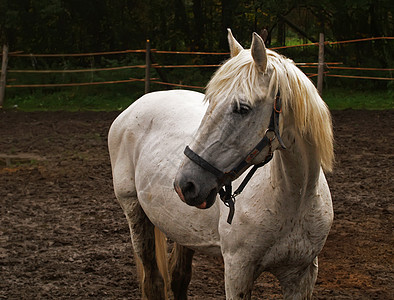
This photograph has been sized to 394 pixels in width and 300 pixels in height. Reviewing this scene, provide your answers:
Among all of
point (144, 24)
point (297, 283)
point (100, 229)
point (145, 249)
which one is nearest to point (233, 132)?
point (297, 283)

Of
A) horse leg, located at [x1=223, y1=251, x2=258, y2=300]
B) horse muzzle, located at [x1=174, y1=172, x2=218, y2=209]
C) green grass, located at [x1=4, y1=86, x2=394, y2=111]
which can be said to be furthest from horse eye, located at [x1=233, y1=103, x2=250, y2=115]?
green grass, located at [x1=4, y1=86, x2=394, y2=111]

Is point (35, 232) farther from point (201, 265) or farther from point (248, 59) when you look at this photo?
point (248, 59)

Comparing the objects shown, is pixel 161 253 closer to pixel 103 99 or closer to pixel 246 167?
pixel 246 167

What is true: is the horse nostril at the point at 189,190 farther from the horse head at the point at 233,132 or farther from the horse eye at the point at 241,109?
the horse eye at the point at 241,109

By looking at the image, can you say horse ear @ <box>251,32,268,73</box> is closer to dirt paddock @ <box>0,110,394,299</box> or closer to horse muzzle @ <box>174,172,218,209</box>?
horse muzzle @ <box>174,172,218,209</box>

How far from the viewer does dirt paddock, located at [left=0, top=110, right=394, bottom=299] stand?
3602mm

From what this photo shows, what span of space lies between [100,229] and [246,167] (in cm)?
303

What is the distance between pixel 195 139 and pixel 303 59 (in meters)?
12.3

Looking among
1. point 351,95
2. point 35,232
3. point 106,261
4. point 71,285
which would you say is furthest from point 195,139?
point 351,95

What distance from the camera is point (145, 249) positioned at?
3152 millimetres

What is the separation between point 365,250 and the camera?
4.09 m

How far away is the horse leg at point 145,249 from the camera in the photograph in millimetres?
3146

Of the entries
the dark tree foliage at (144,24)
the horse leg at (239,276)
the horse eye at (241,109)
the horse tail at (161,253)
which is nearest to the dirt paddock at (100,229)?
the horse tail at (161,253)

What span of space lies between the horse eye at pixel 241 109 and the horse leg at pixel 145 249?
4.49 feet
